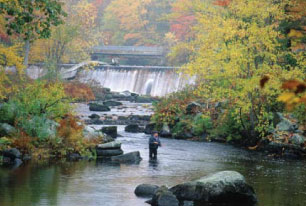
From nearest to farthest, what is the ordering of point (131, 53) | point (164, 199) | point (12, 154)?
point (164, 199)
point (12, 154)
point (131, 53)

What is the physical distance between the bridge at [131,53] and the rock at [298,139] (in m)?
49.5

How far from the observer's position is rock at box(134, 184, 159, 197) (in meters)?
15.4

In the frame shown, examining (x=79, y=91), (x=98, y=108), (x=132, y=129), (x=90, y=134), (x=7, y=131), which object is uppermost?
(x=79, y=91)

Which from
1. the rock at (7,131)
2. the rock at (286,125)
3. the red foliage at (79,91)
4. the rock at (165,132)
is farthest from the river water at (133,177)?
the red foliage at (79,91)

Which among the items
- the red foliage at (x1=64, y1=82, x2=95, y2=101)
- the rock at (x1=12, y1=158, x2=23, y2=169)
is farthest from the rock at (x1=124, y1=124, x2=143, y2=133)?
the red foliage at (x1=64, y1=82, x2=95, y2=101)

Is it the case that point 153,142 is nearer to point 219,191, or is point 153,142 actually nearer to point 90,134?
point 90,134

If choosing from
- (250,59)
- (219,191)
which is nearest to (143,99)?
(250,59)

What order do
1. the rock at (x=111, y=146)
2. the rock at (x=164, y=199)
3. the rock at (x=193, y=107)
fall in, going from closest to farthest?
the rock at (x=164, y=199), the rock at (x=111, y=146), the rock at (x=193, y=107)

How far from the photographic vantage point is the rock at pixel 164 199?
46.6 feet

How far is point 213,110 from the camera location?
3309cm

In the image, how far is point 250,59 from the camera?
2759 centimetres

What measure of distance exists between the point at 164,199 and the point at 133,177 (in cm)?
422

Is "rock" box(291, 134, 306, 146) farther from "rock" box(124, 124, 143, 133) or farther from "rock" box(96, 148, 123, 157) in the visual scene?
"rock" box(124, 124, 143, 133)

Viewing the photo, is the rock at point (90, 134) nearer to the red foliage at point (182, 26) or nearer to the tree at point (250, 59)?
the tree at point (250, 59)
